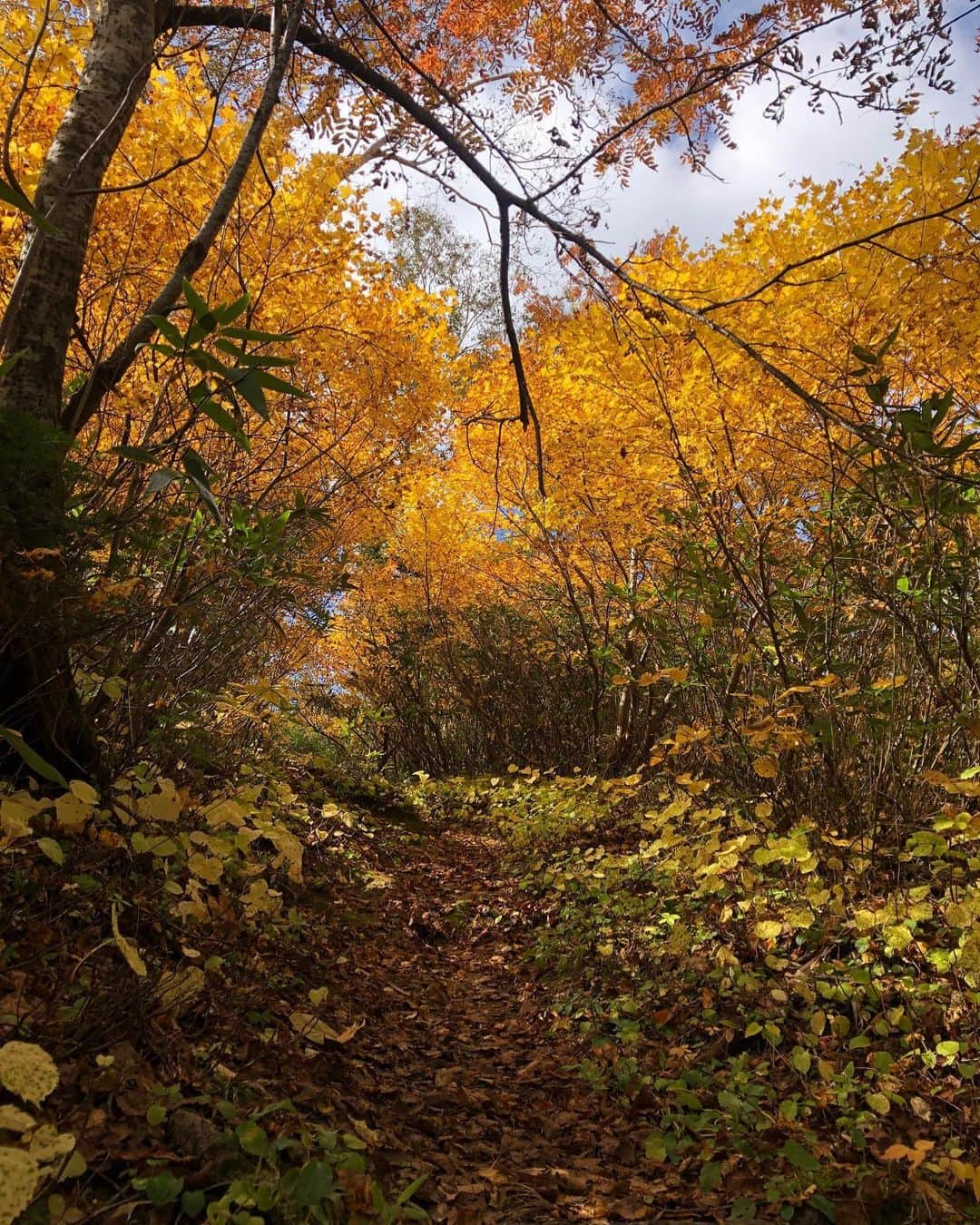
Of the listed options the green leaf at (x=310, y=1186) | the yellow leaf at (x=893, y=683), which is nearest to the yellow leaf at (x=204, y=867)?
the green leaf at (x=310, y=1186)

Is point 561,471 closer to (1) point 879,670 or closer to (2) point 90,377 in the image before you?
(1) point 879,670

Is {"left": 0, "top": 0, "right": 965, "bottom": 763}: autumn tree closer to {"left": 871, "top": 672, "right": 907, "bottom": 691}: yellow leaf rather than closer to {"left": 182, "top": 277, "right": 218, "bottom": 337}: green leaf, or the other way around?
{"left": 182, "top": 277, "right": 218, "bottom": 337}: green leaf

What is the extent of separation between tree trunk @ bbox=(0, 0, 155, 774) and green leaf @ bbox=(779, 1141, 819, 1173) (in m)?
2.48

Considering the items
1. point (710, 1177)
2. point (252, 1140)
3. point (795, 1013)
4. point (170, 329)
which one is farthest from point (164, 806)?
point (795, 1013)

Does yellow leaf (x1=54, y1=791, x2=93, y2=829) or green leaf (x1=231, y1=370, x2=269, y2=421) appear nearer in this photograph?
green leaf (x1=231, y1=370, x2=269, y2=421)

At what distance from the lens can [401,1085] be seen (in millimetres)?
2516

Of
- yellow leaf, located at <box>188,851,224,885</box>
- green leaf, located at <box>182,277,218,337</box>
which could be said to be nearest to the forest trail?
yellow leaf, located at <box>188,851,224,885</box>

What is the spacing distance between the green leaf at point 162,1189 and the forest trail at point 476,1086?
686 mm

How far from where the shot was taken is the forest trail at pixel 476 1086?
1.98 metres

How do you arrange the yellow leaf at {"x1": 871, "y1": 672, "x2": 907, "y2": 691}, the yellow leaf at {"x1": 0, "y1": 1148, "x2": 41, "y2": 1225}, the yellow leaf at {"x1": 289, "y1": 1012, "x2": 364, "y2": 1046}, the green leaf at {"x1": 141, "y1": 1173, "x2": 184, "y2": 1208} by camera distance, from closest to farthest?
the yellow leaf at {"x1": 0, "y1": 1148, "x2": 41, "y2": 1225} → the green leaf at {"x1": 141, "y1": 1173, "x2": 184, "y2": 1208} → the yellow leaf at {"x1": 289, "y1": 1012, "x2": 364, "y2": 1046} → the yellow leaf at {"x1": 871, "y1": 672, "x2": 907, "y2": 691}

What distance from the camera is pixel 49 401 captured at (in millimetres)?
2227

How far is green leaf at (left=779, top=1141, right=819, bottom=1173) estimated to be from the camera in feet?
6.33

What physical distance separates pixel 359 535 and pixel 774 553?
5.53 m

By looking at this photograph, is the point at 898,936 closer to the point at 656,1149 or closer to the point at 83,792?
the point at 656,1149
